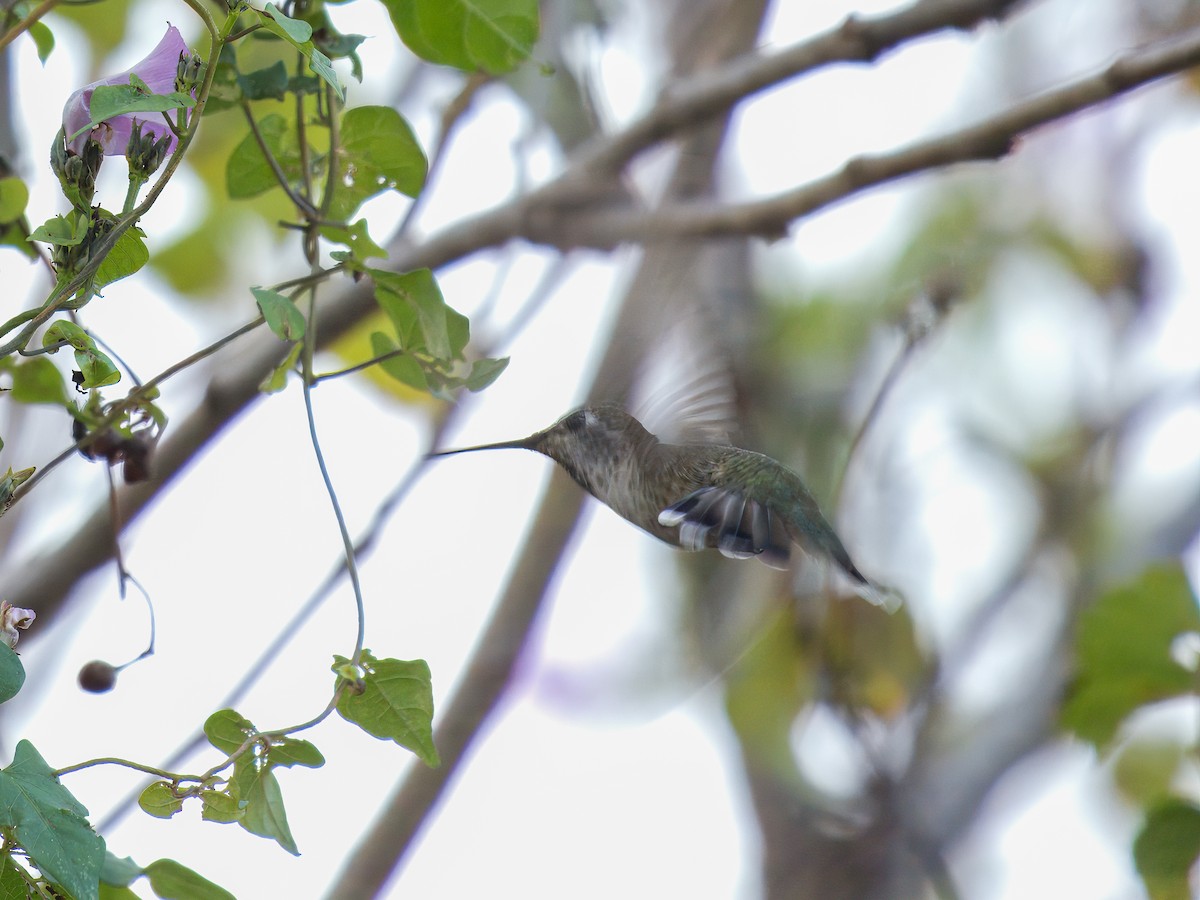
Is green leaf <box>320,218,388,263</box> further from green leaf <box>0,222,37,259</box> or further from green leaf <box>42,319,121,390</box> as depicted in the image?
green leaf <box>0,222,37,259</box>

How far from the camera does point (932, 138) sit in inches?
49.1

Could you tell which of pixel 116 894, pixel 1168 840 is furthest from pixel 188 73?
pixel 1168 840

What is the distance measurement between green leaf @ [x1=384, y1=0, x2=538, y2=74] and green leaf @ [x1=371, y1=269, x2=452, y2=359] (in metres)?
0.26

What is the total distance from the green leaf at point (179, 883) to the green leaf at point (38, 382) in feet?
1.44

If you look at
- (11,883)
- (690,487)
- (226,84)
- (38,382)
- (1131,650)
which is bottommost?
(11,883)

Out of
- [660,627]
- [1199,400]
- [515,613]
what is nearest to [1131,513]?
[1199,400]

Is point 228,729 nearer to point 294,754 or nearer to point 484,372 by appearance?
point 294,754

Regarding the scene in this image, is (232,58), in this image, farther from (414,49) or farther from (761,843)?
(761,843)

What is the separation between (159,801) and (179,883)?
2.8 inches

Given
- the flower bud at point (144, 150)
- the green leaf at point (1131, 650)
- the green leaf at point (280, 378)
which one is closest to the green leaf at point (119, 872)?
the green leaf at point (280, 378)

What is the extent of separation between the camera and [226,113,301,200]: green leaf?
1.17m

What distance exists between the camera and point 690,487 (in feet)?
4.70

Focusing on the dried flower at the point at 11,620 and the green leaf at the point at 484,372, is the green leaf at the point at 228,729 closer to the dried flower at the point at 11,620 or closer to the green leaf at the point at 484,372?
the dried flower at the point at 11,620

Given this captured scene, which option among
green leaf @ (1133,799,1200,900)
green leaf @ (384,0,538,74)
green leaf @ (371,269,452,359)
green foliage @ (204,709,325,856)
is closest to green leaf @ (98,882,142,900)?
green foliage @ (204,709,325,856)
